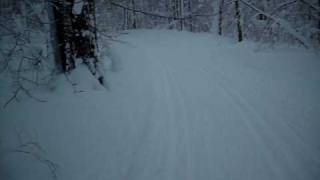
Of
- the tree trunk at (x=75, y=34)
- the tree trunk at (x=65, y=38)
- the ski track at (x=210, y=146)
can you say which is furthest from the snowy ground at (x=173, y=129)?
the tree trunk at (x=75, y=34)

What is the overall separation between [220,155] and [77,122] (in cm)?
350

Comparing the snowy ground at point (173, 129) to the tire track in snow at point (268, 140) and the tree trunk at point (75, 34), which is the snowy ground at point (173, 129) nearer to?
the tire track in snow at point (268, 140)

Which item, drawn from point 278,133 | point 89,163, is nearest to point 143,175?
point 89,163

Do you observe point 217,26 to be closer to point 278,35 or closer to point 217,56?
point 217,56

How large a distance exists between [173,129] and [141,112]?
1446 millimetres

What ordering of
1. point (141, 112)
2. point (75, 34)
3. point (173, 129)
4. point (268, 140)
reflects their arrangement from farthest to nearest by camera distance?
point (75, 34), point (141, 112), point (173, 129), point (268, 140)

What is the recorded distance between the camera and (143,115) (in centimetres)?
909

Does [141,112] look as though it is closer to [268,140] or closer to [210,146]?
[210,146]

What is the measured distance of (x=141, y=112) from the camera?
9305 mm

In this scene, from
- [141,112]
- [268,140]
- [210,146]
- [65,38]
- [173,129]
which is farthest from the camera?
[65,38]

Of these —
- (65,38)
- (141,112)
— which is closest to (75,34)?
(65,38)

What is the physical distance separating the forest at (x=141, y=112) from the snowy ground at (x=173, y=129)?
0.03 meters

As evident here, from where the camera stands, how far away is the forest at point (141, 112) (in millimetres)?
5992

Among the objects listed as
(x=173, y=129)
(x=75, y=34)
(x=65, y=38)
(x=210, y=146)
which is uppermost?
(x=75, y=34)
